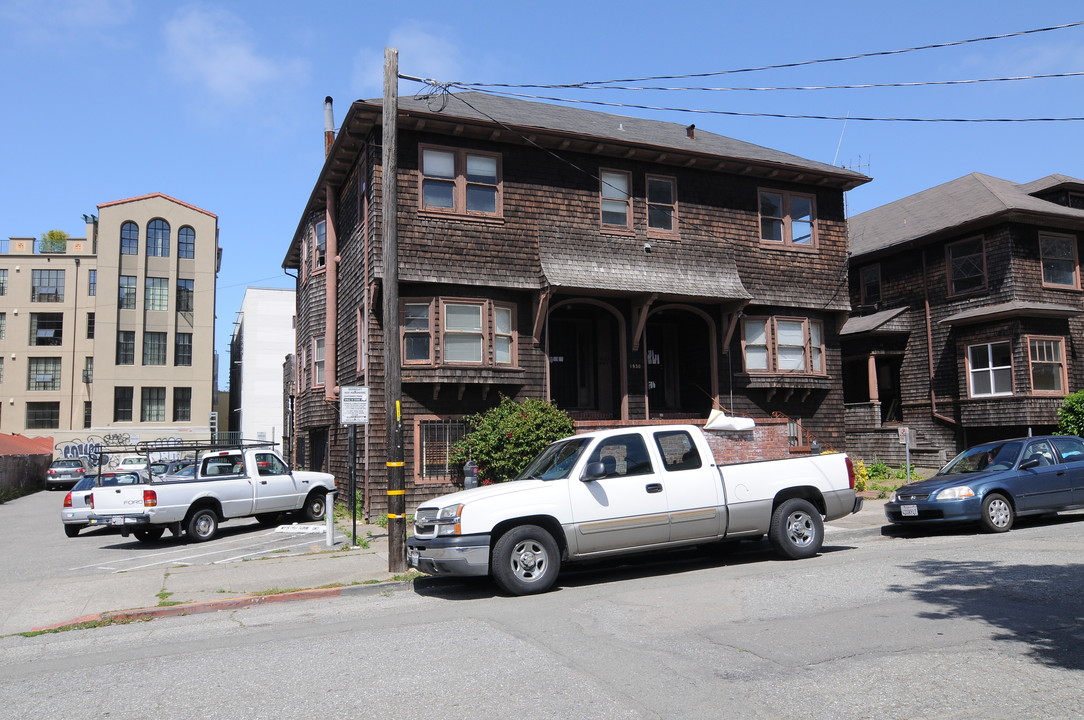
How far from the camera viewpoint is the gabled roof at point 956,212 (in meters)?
24.5

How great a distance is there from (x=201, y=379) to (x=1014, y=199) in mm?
44289

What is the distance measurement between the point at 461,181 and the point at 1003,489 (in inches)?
465

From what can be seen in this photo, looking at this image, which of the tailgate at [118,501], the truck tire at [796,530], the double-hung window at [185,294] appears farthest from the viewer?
the double-hung window at [185,294]

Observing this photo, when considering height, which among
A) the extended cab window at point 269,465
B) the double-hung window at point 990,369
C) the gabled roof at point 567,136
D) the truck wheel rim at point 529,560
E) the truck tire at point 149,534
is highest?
the gabled roof at point 567,136

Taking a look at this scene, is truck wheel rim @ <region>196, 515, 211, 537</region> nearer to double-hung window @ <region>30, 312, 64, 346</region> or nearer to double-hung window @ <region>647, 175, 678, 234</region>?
double-hung window @ <region>647, 175, 678, 234</region>

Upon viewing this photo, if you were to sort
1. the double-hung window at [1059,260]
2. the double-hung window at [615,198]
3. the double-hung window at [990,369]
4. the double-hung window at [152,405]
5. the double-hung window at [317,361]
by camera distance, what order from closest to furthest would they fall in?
the double-hung window at [615,198], the double-hung window at [317,361], the double-hung window at [990,369], the double-hung window at [1059,260], the double-hung window at [152,405]

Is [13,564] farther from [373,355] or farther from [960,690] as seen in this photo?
[960,690]

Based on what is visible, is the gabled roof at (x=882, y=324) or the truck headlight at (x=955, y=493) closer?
the truck headlight at (x=955, y=493)

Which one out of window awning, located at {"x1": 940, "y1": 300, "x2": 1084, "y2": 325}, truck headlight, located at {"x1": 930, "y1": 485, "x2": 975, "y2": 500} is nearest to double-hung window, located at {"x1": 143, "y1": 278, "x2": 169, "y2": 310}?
window awning, located at {"x1": 940, "y1": 300, "x2": 1084, "y2": 325}

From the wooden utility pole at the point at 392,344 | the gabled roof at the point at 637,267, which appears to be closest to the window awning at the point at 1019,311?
the gabled roof at the point at 637,267

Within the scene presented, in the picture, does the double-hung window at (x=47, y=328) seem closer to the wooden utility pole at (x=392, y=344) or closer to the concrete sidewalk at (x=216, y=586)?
the concrete sidewalk at (x=216, y=586)

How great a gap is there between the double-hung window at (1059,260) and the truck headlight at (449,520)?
74.7 feet

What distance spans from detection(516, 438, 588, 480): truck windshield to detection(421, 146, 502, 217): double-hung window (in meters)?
8.78

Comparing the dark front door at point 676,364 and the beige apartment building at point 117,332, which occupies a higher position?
the beige apartment building at point 117,332
